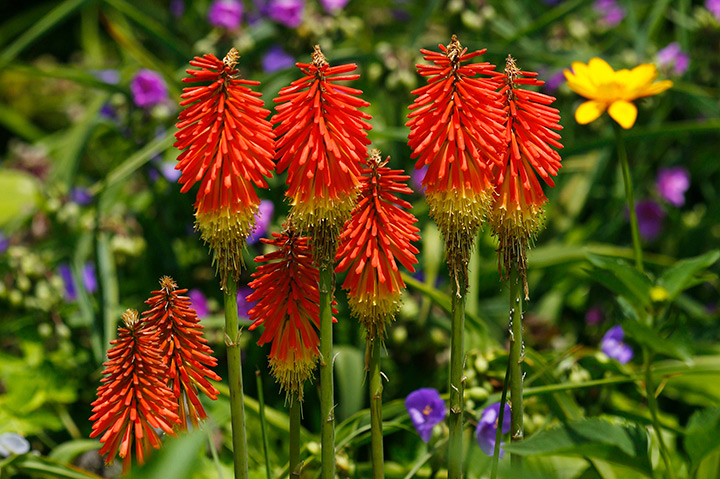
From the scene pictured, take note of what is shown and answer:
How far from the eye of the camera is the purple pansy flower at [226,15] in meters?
3.23

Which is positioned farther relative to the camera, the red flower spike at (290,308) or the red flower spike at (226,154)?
the red flower spike at (290,308)

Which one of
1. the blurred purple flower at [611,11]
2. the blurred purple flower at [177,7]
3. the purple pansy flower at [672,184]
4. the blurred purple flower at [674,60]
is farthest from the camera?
the blurred purple flower at [611,11]

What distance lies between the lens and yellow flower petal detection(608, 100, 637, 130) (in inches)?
42.5

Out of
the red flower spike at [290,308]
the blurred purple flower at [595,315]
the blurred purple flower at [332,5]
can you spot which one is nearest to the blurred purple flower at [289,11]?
the blurred purple flower at [332,5]

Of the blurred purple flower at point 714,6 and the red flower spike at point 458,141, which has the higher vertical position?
the blurred purple flower at point 714,6

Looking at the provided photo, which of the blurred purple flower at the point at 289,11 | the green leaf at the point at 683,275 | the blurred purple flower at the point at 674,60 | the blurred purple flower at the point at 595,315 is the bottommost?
the blurred purple flower at the point at 595,315

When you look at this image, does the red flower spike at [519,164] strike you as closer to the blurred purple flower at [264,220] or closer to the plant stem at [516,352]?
the plant stem at [516,352]

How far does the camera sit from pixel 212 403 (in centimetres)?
204

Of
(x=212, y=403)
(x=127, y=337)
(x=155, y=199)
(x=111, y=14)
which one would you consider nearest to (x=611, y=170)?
(x=155, y=199)

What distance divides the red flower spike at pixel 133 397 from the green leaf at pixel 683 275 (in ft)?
2.47

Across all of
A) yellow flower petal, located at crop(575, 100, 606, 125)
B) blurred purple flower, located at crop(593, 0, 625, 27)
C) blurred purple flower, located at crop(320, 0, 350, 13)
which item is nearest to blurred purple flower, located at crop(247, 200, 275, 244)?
blurred purple flower, located at crop(320, 0, 350, 13)

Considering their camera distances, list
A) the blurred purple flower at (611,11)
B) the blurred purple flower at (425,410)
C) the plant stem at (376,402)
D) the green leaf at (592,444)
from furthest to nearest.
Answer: the blurred purple flower at (611,11) < the blurred purple flower at (425,410) < the plant stem at (376,402) < the green leaf at (592,444)

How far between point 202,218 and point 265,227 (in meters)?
1.64

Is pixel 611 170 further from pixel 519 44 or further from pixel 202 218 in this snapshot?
pixel 202 218
